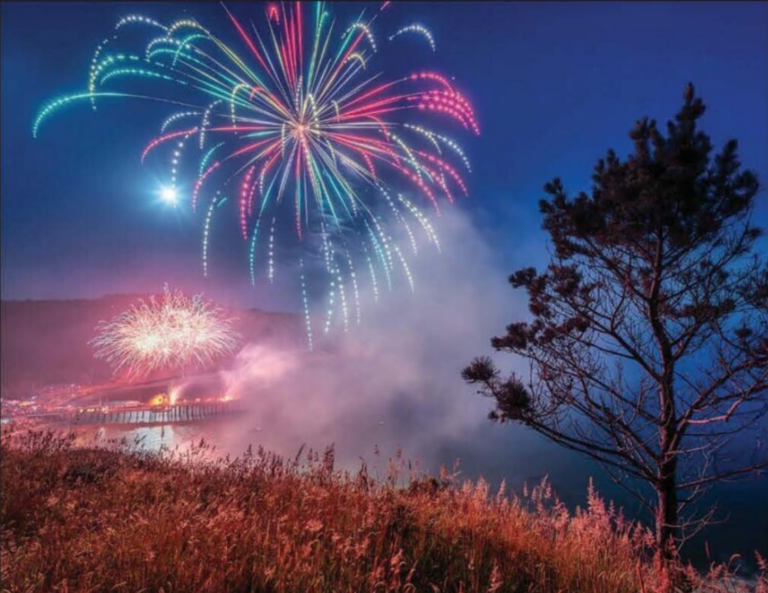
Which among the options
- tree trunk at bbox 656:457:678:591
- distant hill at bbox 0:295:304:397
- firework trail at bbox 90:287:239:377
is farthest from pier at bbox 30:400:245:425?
tree trunk at bbox 656:457:678:591

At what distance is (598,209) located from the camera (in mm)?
7109

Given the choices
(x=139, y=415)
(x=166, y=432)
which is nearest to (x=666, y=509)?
(x=166, y=432)

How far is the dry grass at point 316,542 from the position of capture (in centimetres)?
406

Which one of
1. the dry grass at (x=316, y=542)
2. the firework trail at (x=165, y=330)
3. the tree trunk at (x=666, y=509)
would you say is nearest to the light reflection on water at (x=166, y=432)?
the firework trail at (x=165, y=330)

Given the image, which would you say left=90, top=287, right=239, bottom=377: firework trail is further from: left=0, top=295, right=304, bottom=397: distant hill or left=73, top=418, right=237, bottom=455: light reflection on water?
left=0, top=295, right=304, bottom=397: distant hill

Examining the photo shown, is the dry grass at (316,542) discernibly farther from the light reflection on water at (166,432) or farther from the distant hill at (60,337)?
the distant hill at (60,337)

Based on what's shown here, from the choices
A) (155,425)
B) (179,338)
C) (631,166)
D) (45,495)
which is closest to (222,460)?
(45,495)

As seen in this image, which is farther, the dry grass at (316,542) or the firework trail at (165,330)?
the firework trail at (165,330)

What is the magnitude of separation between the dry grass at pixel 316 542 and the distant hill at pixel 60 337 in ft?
479

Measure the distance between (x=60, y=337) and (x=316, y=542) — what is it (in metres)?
191

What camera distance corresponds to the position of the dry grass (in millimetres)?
4062

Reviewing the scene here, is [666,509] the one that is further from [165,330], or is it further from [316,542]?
[165,330]

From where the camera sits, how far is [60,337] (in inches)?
6166

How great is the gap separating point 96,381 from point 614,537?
165 metres
